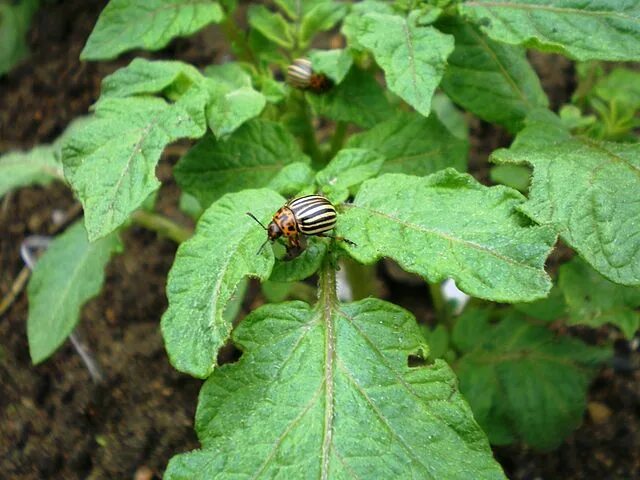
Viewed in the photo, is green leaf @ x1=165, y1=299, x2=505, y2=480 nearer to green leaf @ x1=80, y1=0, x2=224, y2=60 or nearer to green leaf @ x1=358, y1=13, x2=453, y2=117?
green leaf @ x1=358, y1=13, x2=453, y2=117

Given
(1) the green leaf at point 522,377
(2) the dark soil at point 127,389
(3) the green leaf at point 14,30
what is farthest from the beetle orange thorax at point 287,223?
(3) the green leaf at point 14,30

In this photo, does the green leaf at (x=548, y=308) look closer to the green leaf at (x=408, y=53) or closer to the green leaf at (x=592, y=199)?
the green leaf at (x=592, y=199)

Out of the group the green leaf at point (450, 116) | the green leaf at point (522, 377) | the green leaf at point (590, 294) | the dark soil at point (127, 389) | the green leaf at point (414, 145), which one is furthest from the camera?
the green leaf at point (450, 116)

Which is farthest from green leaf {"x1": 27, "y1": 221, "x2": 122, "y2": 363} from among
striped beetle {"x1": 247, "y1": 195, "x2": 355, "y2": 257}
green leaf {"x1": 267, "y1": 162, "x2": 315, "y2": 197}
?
striped beetle {"x1": 247, "y1": 195, "x2": 355, "y2": 257}

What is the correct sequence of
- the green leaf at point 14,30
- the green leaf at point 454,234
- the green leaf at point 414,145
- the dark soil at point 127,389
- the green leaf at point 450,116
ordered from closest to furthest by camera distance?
the green leaf at point 454,234
the green leaf at point 414,145
the dark soil at point 127,389
the green leaf at point 450,116
the green leaf at point 14,30

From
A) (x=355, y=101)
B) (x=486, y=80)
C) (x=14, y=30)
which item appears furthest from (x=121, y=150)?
(x=14, y=30)

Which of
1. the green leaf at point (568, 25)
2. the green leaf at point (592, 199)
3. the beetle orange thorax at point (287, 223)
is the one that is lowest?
the beetle orange thorax at point (287, 223)
